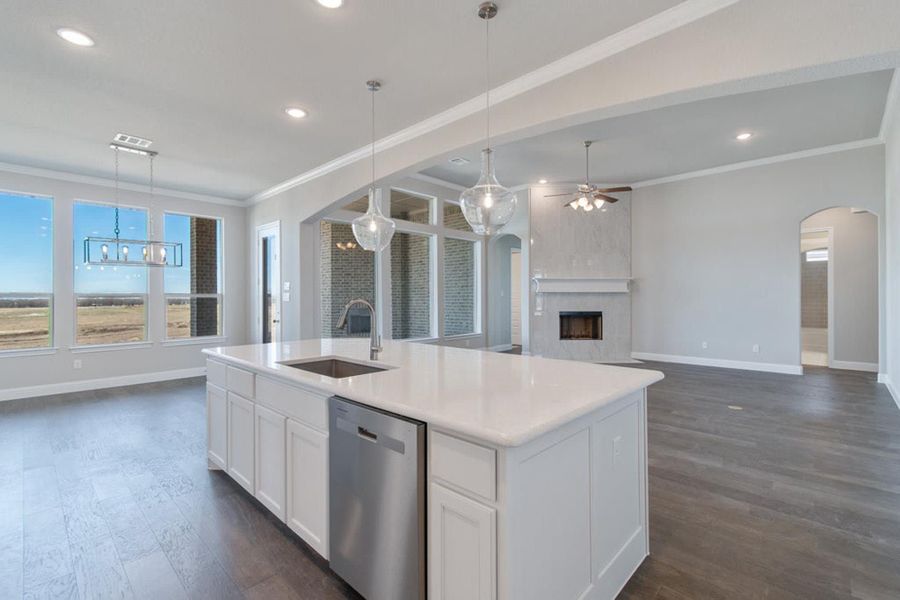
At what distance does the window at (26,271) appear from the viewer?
5.07 m

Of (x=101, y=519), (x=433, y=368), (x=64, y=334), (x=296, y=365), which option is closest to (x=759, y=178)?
(x=433, y=368)

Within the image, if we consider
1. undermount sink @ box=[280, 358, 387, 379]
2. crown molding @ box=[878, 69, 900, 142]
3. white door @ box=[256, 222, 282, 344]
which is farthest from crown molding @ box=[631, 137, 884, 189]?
undermount sink @ box=[280, 358, 387, 379]

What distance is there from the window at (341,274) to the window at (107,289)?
2.59m

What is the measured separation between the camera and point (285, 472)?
2.12m

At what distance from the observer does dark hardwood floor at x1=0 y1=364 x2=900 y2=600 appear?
1.83 meters

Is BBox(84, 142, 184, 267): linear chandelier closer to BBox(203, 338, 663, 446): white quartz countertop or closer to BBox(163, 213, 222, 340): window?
BBox(163, 213, 222, 340): window

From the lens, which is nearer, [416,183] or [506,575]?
[506,575]

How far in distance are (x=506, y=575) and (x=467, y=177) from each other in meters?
6.17

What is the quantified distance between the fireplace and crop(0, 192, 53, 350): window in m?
7.29

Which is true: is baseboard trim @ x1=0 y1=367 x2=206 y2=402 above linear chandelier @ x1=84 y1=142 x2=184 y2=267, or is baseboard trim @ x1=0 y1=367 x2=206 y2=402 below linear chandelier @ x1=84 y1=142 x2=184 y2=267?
below

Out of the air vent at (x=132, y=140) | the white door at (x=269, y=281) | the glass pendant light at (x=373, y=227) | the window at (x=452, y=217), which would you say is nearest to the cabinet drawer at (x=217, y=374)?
the glass pendant light at (x=373, y=227)

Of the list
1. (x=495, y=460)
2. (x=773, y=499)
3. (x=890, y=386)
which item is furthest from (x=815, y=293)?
(x=495, y=460)

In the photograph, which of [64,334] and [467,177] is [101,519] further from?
[467,177]

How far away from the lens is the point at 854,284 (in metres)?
6.32
